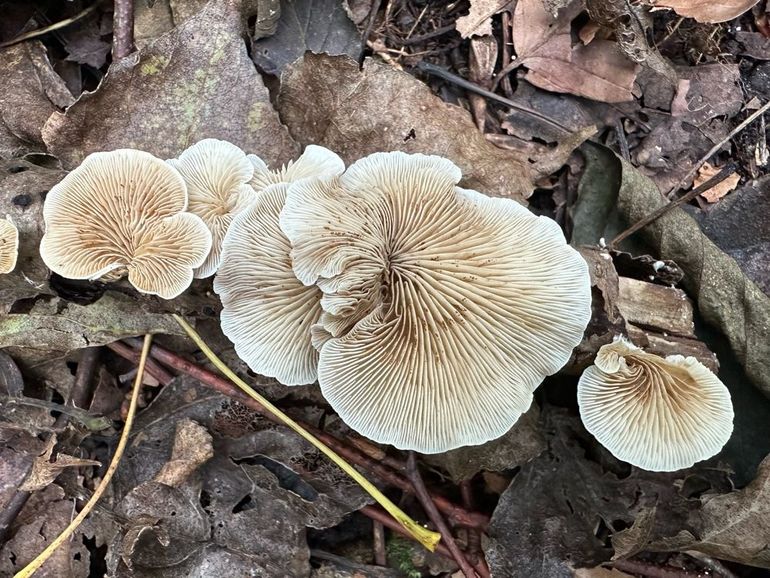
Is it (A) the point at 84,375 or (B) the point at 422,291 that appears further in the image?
(A) the point at 84,375

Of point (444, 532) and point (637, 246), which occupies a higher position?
point (637, 246)

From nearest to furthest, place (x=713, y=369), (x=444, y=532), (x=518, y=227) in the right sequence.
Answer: (x=518, y=227), (x=713, y=369), (x=444, y=532)

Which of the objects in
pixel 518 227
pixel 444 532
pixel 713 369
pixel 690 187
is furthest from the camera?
pixel 690 187

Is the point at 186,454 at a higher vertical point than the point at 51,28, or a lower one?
lower

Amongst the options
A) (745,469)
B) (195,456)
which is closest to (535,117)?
(745,469)

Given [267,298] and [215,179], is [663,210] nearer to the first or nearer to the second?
[267,298]

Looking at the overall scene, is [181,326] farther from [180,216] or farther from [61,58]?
[61,58]

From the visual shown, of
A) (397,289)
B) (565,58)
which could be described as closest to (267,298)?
(397,289)
